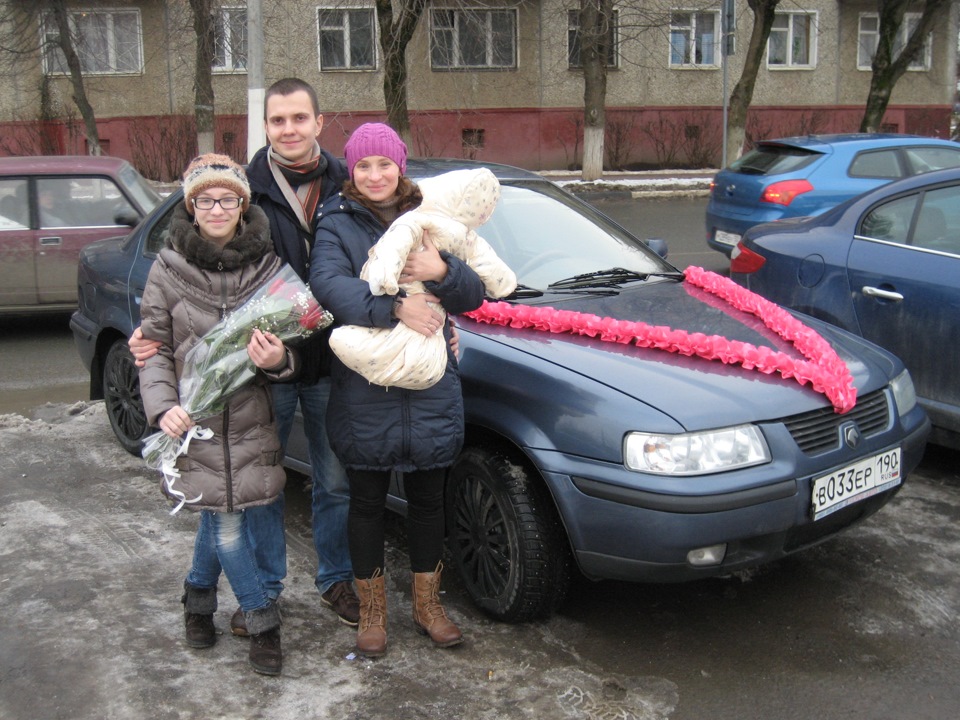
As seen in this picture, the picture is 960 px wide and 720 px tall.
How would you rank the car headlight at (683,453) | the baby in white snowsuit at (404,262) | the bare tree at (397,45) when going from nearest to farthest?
the baby in white snowsuit at (404,262) → the car headlight at (683,453) → the bare tree at (397,45)

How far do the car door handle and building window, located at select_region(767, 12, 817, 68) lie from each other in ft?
79.8

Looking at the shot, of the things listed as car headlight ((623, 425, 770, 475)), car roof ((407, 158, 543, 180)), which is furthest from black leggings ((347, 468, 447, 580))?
car roof ((407, 158, 543, 180))

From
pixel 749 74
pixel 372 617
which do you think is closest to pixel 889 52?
pixel 749 74

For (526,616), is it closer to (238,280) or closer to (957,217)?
(238,280)

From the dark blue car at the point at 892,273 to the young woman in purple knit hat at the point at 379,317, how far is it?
8.42 feet

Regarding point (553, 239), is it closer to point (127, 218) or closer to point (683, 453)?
point (683, 453)

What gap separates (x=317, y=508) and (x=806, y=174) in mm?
7708

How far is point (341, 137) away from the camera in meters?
24.9

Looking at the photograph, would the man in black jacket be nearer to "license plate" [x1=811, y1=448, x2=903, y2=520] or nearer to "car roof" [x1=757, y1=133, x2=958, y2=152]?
"license plate" [x1=811, y1=448, x2=903, y2=520]

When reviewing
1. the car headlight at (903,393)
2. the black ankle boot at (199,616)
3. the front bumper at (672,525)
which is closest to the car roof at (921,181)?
the car headlight at (903,393)

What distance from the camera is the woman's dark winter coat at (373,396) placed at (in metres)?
3.11

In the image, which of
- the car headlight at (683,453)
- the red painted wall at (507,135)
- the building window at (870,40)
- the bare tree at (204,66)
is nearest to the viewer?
the car headlight at (683,453)

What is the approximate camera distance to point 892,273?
16.4 feet

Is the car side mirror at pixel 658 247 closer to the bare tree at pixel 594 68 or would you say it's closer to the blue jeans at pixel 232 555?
the blue jeans at pixel 232 555
